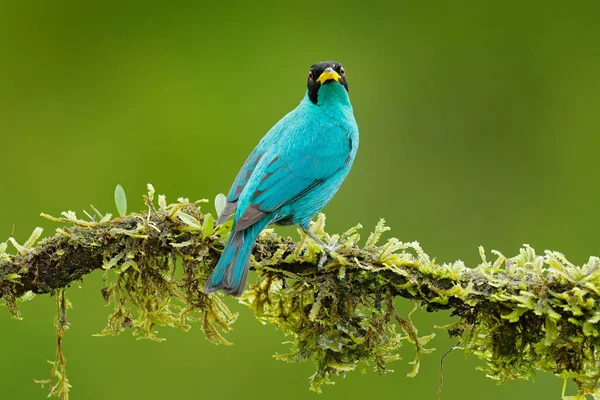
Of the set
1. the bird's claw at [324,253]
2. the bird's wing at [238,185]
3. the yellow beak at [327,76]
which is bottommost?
the bird's claw at [324,253]

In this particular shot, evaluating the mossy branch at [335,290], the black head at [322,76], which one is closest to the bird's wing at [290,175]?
the mossy branch at [335,290]

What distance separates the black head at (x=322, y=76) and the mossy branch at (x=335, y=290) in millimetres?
1531

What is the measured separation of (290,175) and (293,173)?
0.11 feet

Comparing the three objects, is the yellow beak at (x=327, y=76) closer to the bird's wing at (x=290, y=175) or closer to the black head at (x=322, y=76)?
the black head at (x=322, y=76)

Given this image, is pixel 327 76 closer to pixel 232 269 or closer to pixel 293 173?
pixel 293 173

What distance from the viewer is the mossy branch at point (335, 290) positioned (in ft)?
10.3

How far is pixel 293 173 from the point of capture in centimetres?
423

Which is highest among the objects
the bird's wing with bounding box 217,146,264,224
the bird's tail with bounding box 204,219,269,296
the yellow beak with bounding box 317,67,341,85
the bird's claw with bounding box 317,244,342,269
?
the yellow beak with bounding box 317,67,341,85

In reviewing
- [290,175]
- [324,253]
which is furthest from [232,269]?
[290,175]

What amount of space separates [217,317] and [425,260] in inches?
41.7

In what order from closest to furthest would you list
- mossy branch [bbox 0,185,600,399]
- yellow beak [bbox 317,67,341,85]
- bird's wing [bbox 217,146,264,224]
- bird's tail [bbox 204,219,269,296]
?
mossy branch [bbox 0,185,600,399]
bird's tail [bbox 204,219,269,296]
bird's wing [bbox 217,146,264,224]
yellow beak [bbox 317,67,341,85]

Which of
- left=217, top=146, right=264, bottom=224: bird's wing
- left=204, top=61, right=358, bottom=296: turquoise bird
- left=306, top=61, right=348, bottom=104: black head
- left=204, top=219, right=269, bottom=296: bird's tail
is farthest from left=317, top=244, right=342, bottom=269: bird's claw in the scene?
left=306, top=61, right=348, bottom=104: black head

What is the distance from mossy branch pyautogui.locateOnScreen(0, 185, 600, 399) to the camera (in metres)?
3.13

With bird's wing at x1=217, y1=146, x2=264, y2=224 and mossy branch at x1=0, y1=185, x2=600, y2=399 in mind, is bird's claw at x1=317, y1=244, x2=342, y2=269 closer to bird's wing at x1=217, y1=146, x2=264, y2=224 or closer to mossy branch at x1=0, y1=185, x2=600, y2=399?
mossy branch at x1=0, y1=185, x2=600, y2=399
